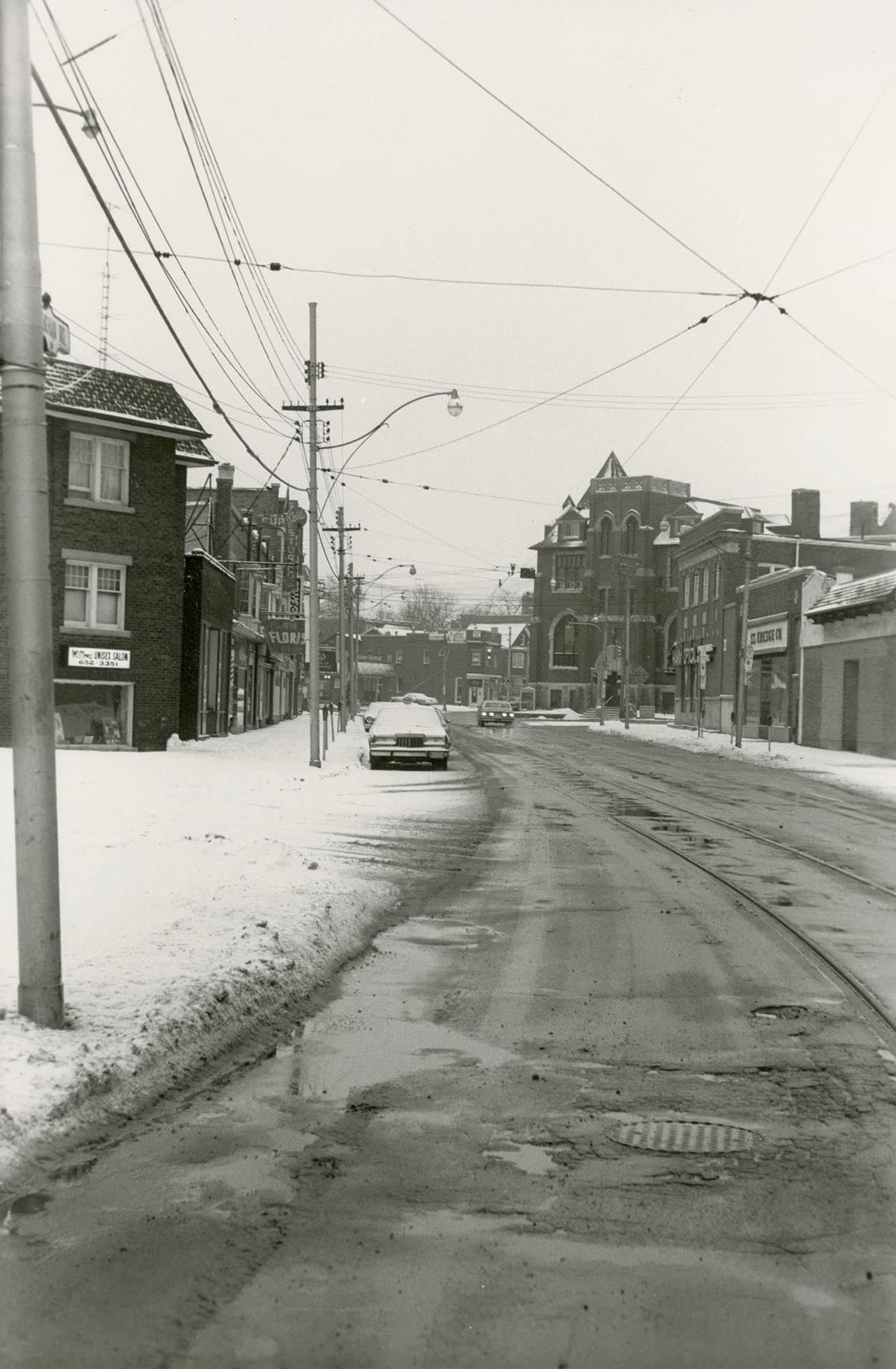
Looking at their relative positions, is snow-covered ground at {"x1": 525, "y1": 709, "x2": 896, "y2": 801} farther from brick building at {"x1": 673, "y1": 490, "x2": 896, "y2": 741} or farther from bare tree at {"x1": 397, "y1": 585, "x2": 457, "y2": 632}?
bare tree at {"x1": 397, "y1": 585, "x2": 457, "y2": 632}

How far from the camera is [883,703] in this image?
1503 inches

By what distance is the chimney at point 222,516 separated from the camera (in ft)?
148

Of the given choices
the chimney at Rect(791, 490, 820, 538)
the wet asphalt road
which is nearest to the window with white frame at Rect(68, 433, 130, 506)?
the wet asphalt road

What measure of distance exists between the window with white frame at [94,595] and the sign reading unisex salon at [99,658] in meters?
0.56

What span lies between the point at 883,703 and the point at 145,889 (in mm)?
32153

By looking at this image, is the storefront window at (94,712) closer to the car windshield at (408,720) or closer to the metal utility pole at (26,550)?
the car windshield at (408,720)

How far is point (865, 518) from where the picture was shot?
65.1 meters

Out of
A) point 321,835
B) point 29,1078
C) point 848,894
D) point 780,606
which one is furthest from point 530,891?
point 780,606

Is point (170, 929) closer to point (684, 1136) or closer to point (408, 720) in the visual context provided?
point (684, 1136)

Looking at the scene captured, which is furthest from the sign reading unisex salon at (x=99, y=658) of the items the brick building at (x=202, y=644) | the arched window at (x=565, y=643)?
the arched window at (x=565, y=643)

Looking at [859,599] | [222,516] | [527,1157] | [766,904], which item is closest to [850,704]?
[859,599]

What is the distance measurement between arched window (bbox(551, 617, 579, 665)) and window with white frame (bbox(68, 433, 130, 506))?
2819 inches

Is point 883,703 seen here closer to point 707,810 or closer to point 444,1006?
point 707,810

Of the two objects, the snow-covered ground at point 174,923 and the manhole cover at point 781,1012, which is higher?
the snow-covered ground at point 174,923
